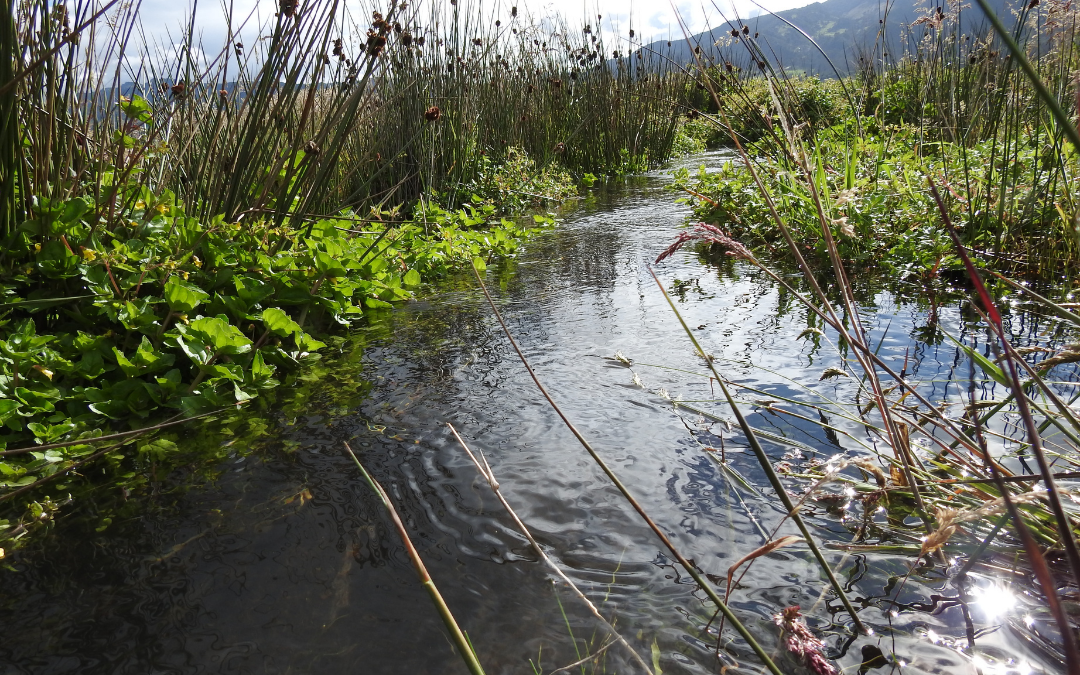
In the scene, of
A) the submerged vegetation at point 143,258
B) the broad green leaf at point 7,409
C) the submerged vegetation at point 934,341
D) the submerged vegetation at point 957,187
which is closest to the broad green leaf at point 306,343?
the submerged vegetation at point 143,258

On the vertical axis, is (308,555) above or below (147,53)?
below

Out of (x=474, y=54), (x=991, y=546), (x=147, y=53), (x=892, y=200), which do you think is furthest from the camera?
(x=474, y=54)

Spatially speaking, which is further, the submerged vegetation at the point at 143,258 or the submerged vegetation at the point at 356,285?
the submerged vegetation at the point at 143,258

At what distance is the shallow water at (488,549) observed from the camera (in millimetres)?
979

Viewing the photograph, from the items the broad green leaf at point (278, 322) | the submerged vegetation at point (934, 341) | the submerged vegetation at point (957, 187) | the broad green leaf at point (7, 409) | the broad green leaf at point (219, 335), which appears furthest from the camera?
the submerged vegetation at point (957, 187)

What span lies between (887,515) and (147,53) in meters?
3.24

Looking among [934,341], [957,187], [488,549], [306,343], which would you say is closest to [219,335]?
[306,343]

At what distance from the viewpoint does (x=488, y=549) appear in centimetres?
122

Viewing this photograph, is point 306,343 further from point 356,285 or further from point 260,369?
point 356,285

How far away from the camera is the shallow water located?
3.21 ft

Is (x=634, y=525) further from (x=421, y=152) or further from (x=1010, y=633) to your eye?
(x=421, y=152)

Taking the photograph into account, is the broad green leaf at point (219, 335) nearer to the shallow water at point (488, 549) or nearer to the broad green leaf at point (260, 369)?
the broad green leaf at point (260, 369)

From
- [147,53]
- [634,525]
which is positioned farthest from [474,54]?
[634,525]

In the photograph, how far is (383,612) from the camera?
1.07 metres
